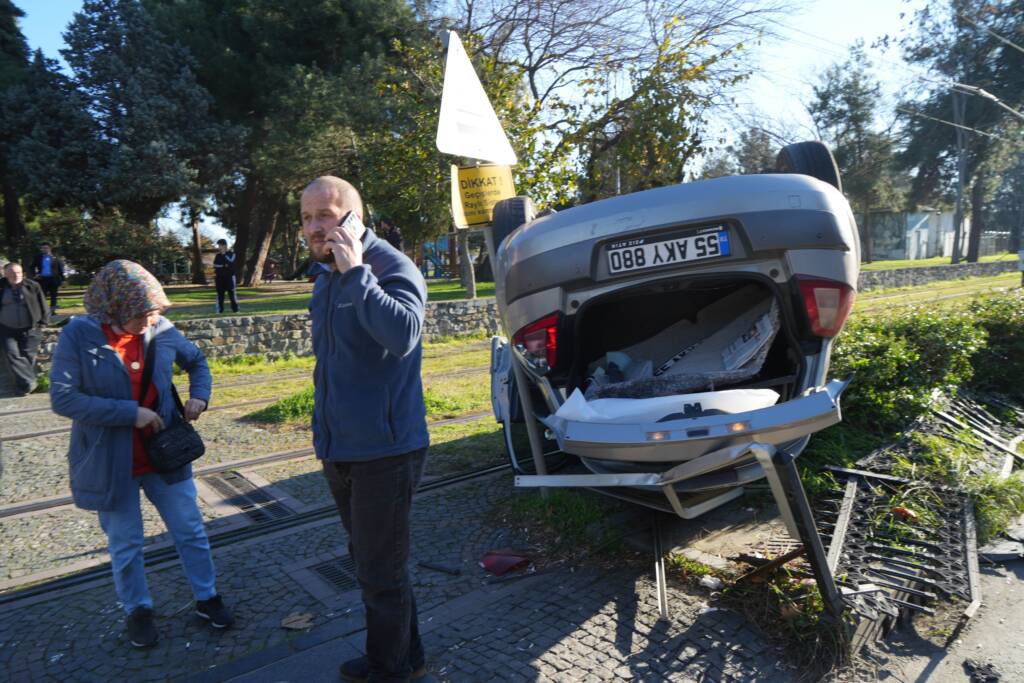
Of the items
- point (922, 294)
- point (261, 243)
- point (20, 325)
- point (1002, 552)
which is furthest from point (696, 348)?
point (261, 243)

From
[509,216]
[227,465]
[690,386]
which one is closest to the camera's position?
[690,386]

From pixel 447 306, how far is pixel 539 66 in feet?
28.8

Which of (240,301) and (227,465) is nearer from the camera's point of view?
(227,465)

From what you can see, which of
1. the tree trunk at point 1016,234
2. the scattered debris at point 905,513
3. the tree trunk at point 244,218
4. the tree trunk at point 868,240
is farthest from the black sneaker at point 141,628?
the tree trunk at point 1016,234

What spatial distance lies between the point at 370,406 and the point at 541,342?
147 centimetres

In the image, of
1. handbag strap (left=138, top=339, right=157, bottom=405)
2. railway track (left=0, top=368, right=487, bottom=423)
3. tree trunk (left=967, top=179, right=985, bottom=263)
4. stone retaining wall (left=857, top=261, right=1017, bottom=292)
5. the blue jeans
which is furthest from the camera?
tree trunk (left=967, top=179, right=985, bottom=263)

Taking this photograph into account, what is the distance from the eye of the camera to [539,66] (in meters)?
21.2

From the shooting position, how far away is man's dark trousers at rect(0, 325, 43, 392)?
10281mm

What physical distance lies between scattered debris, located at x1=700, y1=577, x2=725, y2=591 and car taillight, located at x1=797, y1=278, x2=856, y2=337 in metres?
1.33

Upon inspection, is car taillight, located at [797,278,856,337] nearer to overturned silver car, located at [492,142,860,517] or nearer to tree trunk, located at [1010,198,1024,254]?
overturned silver car, located at [492,142,860,517]

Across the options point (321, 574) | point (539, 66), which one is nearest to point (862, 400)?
point (321, 574)

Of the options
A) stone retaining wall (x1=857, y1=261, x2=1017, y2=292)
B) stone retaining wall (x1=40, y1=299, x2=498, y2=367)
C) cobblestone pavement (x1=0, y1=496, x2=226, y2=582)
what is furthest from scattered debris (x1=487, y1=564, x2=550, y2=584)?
stone retaining wall (x1=857, y1=261, x2=1017, y2=292)

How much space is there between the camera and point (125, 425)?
338 cm

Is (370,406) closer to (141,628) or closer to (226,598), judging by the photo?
(141,628)
